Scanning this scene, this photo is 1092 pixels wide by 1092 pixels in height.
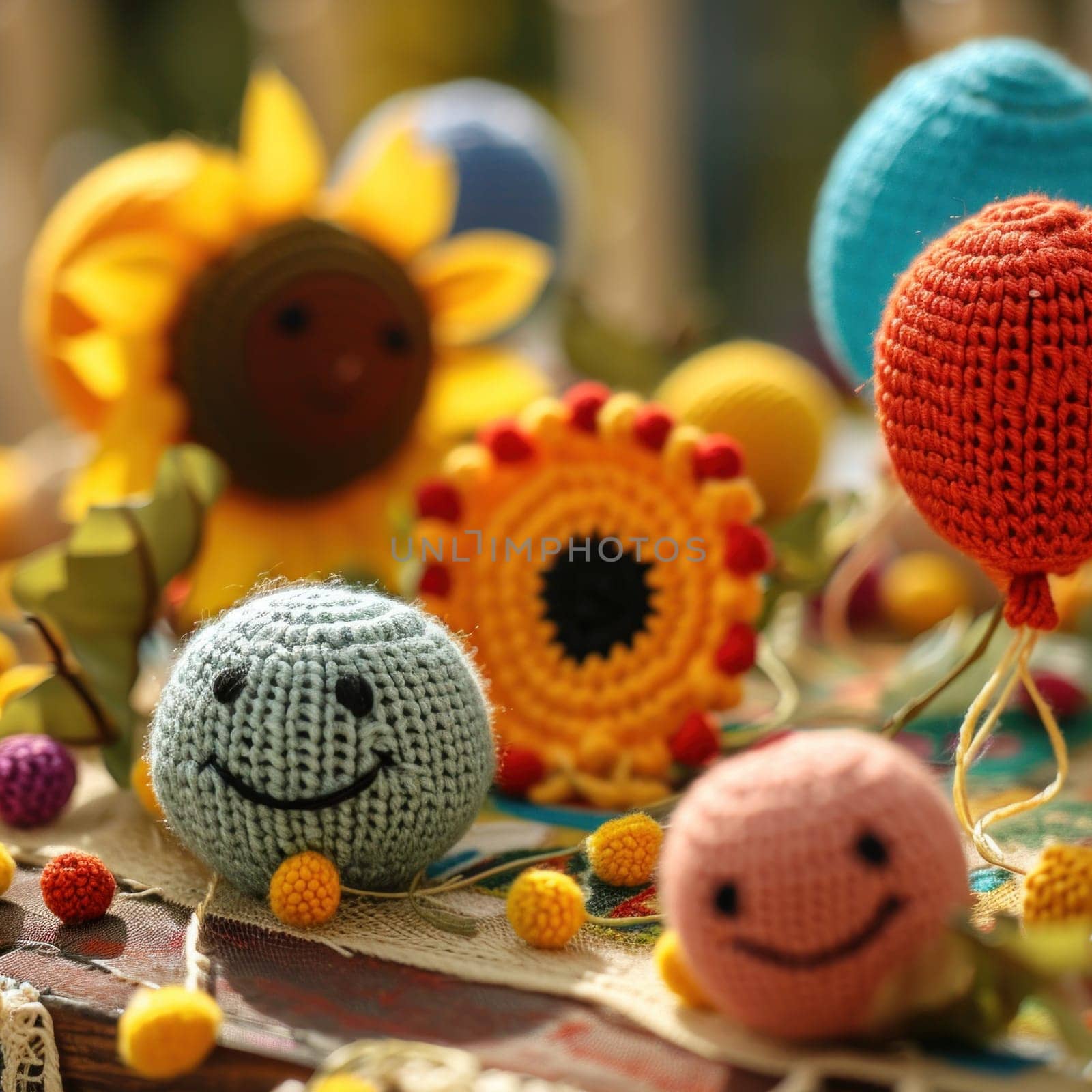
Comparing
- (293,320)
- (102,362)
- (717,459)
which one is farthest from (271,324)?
(717,459)

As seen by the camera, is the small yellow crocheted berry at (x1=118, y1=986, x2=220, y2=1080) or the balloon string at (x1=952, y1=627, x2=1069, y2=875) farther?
the balloon string at (x1=952, y1=627, x2=1069, y2=875)

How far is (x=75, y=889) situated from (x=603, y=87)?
10.0 ft

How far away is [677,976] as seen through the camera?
56 cm

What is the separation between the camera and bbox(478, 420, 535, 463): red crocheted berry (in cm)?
89

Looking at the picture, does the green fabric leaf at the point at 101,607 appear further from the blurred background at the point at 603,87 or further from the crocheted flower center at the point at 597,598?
the blurred background at the point at 603,87

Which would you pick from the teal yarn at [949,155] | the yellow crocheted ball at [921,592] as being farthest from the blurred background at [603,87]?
the teal yarn at [949,155]

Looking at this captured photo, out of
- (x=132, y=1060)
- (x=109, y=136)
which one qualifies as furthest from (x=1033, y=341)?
(x=109, y=136)

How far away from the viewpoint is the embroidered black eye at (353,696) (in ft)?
2.11

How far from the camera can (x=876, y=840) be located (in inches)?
20.1

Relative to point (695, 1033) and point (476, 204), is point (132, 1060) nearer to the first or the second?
point (695, 1033)

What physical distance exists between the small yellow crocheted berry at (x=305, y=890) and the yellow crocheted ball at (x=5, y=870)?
Answer: 171mm

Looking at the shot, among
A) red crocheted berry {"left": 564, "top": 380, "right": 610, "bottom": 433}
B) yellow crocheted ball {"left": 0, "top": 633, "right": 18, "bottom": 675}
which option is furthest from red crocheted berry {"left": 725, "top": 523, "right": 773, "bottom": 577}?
yellow crocheted ball {"left": 0, "top": 633, "right": 18, "bottom": 675}

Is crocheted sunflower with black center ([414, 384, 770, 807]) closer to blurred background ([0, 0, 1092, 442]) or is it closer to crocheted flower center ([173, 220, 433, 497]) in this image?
crocheted flower center ([173, 220, 433, 497])

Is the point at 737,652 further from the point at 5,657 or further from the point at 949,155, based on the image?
the point at 5,657
